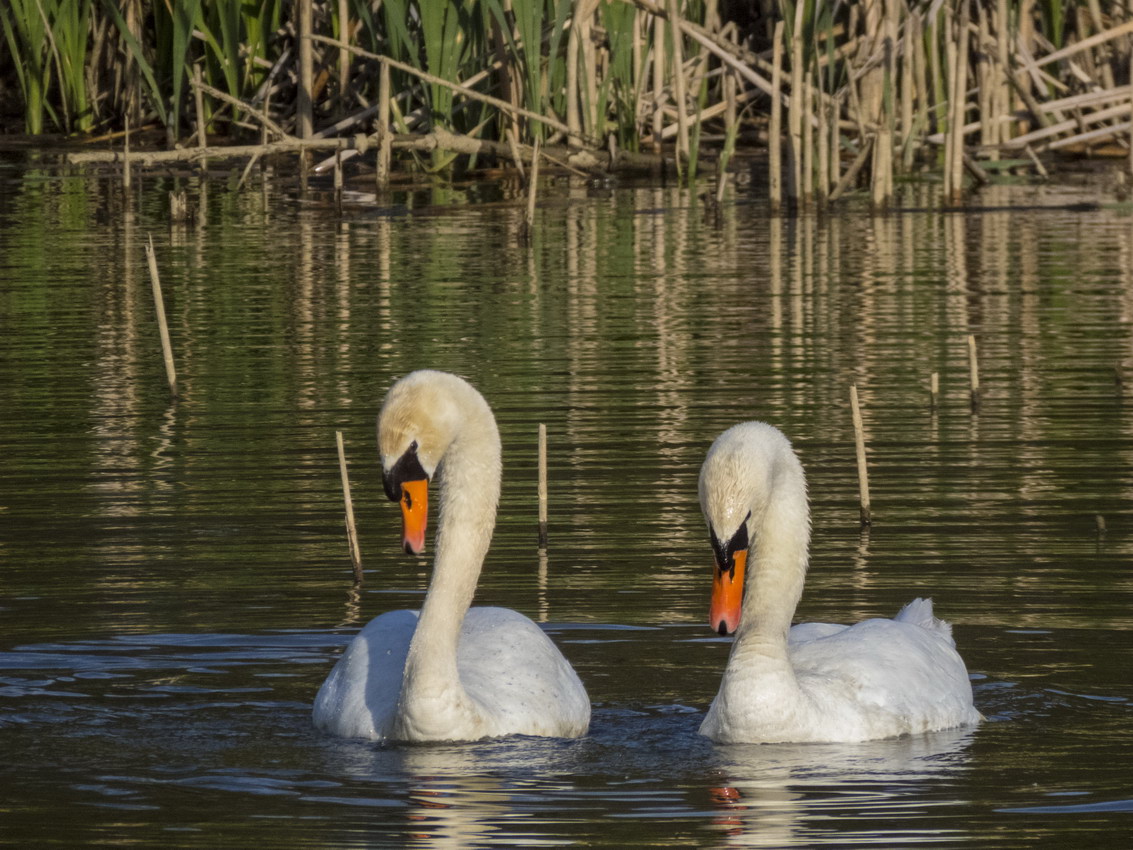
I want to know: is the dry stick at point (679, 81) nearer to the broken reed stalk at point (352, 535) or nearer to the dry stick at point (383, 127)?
the dry stick at point (383, 127)

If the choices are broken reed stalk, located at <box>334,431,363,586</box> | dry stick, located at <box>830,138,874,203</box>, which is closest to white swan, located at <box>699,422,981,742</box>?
broken reed stalk, located at <box>334,431,363,586</box>

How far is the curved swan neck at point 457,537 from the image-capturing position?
675cm

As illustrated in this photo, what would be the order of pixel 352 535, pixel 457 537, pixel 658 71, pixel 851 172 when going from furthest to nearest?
pixel 658 71 < pixel 851 172 < pixel 352 535 < pixel 457 537

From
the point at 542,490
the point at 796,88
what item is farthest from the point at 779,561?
the point at 796,88

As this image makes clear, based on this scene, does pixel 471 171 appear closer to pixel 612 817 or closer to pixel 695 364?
pixel 695 364

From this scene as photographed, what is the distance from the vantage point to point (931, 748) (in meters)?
6.78

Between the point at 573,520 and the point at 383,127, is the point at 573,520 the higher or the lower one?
the lower one

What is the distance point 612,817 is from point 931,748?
128cm

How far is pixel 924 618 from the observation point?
7539 mm

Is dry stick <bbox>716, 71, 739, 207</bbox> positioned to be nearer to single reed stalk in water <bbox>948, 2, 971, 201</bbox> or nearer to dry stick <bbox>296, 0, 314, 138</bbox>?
single reed stalk in water <bbox>948, 2, 971, 201</bbox>

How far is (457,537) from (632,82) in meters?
17.9

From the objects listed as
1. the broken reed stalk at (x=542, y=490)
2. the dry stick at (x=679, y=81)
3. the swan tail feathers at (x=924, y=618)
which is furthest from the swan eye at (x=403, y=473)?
the dry stick at (x=679, y=81)

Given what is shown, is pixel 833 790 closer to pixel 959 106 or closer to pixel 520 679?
pixel 520 679

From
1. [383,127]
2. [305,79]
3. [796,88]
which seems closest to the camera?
[796,88]
